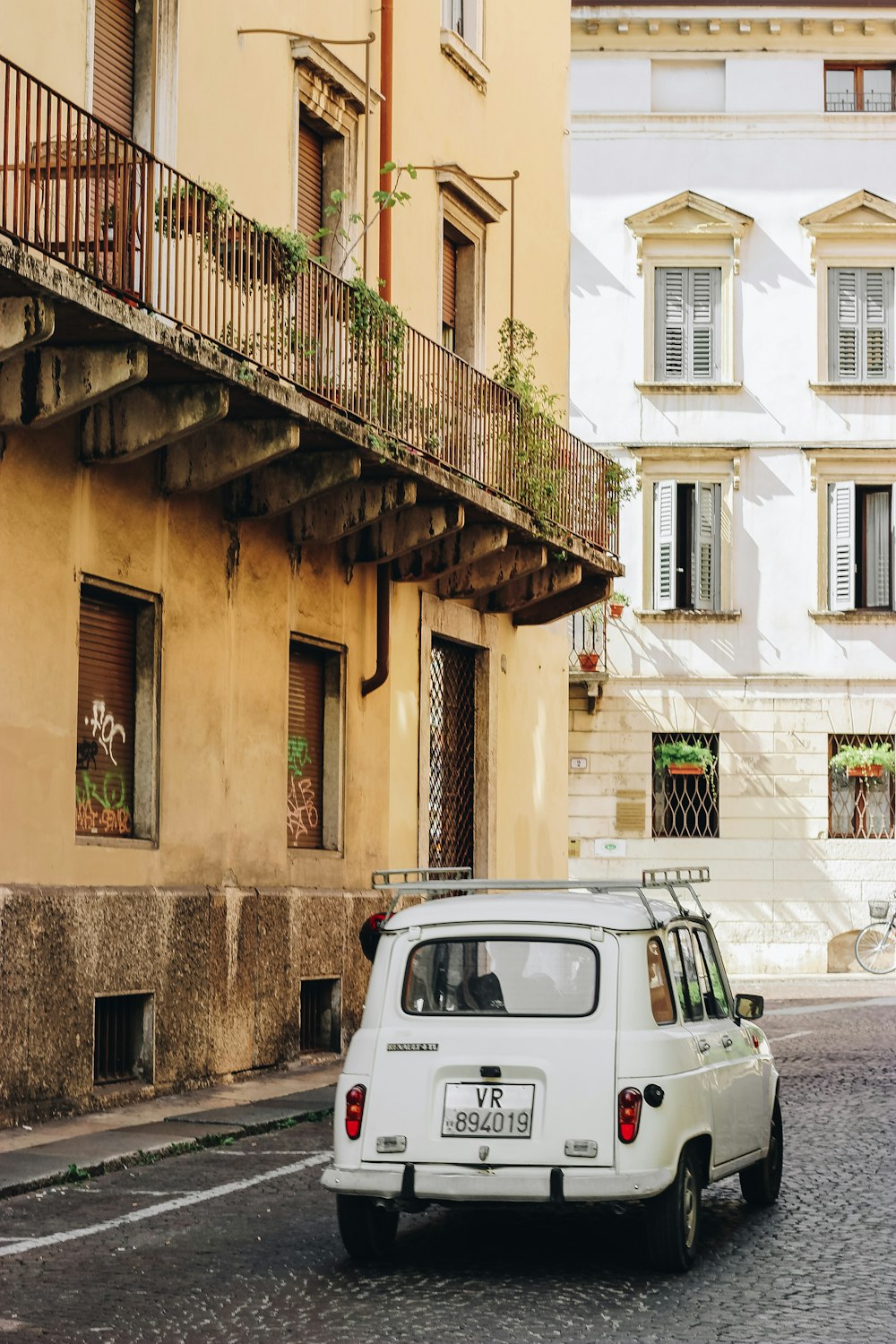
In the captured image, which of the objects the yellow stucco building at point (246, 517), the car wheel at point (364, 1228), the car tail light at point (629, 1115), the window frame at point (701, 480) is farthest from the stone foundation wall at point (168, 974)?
the window frame at point (701, 480)

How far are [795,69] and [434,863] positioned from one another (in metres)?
18.8

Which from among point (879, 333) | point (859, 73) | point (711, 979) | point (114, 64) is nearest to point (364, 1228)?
point (711, 979)

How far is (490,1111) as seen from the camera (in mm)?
8141

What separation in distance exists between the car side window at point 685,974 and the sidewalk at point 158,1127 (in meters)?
3.59

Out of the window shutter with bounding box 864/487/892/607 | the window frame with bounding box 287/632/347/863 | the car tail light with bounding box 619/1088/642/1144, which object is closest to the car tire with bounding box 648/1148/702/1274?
the car tail light with bounding box 619/1088/642/1144

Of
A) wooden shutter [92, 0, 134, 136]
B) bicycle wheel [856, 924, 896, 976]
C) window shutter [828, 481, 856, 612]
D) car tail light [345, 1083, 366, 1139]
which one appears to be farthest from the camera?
window shutter [828, 481, 856, 612]

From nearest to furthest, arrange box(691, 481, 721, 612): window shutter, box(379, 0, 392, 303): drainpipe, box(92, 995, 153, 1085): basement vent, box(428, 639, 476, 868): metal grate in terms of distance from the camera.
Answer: box(92, 995, 153, 1085): basement vent < box(379, 0, 392, 303): drainpipe < box(428, 639, 476, 868): metal grate < box(691, 481, 721, 612): window shutter

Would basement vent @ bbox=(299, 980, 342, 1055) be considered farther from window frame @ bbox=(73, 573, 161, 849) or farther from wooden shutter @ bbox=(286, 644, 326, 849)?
window frame @ bbox=(73, 573, 161, 849)

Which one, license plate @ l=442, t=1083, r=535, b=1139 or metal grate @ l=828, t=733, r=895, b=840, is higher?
metal grate @ l=828, t=733, r=895, b=840

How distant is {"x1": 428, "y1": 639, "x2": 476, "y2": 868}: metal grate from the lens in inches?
847

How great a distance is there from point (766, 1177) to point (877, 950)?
76.8 ft

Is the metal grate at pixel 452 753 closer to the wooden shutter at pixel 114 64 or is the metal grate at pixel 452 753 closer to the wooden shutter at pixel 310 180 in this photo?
the wooden shutter at pixel 310 180

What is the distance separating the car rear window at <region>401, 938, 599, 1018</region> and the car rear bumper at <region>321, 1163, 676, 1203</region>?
64cm

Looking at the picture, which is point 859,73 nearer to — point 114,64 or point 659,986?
point 114,64
